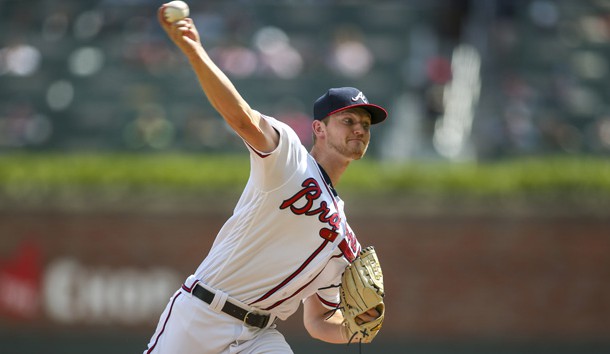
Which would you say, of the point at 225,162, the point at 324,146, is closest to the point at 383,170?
the point at 225,162

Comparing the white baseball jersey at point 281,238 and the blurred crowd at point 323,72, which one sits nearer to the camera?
the white baseball jersey at point 281,238

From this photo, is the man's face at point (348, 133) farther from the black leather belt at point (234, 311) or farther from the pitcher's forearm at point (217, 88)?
the black leather belt at point (234, 311)

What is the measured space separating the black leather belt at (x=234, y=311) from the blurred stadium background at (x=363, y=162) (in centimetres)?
627

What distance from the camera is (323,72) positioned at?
13.0 metres

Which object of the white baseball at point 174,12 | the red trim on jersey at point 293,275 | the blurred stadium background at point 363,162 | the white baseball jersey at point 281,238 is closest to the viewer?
the white baseball at point 174,12

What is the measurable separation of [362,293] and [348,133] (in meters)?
0.78

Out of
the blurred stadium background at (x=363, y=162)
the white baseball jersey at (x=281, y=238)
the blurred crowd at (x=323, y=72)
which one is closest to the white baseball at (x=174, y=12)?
the white baseball jersey at (x=281, y=238)

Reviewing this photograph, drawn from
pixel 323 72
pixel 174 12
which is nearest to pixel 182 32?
pixel 174 12

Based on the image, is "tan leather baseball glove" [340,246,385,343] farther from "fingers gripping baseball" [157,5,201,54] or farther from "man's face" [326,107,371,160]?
"fingers gripping baseball" [157,5,201,54]

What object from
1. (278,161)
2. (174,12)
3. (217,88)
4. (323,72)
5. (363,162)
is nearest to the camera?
(174,12)

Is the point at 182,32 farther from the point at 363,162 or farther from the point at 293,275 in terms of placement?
the point at 363,162

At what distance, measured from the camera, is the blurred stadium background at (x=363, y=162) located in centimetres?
1076

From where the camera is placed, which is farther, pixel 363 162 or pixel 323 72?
pixel 323 72

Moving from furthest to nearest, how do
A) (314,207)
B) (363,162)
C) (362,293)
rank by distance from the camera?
(363,162) → (362,293) → (314,207)
